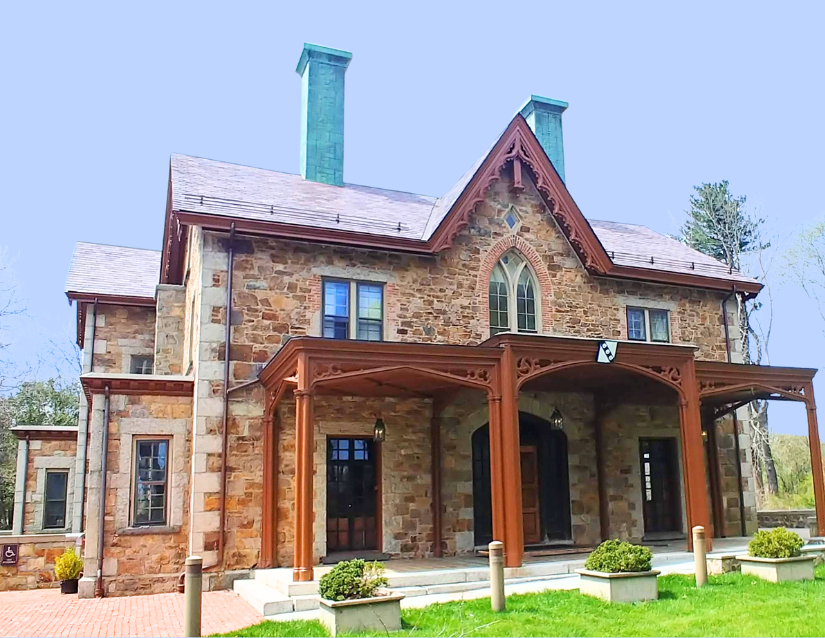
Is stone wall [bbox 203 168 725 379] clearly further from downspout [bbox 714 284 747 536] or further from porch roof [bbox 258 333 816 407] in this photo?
porch roof [bbox 258 333 816 407]

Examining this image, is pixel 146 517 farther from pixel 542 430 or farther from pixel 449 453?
pixel 542 430

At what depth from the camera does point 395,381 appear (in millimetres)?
13305

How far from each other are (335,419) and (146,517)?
3.60 meters

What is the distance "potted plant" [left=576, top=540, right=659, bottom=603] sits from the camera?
10.4 meters

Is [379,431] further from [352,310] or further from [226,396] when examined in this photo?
[226,396]

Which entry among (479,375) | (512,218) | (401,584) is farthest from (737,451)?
(401,584)

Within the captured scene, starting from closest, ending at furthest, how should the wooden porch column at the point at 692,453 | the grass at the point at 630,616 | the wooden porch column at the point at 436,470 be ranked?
the grass at the point at 630,616
the wooden porch column at the point at 692,453
the wooden porch column at the point at 436,470

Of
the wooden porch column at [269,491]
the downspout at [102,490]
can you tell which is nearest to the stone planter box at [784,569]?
the wooden porch column at [269,491]

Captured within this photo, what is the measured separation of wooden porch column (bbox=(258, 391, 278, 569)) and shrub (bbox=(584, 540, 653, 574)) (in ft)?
17.4

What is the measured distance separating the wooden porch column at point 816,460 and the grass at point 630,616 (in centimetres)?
438

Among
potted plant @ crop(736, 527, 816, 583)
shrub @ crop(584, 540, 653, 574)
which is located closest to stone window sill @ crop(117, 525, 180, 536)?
shrub @ crop(584, 540, 653, 574)

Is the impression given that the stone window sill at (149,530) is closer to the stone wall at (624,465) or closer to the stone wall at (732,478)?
the stone wall at (624,465)

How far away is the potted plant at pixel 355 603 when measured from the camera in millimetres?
8970

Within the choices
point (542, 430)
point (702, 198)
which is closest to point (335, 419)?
point (542, 430)
